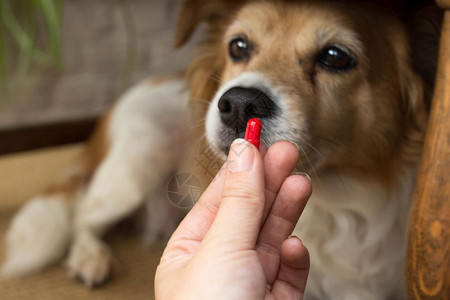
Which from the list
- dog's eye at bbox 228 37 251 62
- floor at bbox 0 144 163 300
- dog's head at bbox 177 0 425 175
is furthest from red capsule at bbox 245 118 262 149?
dog's eye at bbox 228 37 251 62

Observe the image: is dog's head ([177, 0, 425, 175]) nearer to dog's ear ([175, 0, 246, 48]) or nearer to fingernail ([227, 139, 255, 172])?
dog's ear ([175, 0, 246, 48])

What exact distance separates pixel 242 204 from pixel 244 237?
0.03m

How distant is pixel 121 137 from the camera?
1.41 metres

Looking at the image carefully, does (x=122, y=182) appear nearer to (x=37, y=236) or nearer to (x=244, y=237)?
(x=37, y=236)

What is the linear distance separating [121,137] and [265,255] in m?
0.91

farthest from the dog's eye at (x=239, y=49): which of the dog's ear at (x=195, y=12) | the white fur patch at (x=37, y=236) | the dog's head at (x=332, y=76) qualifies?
the white fur patch at (x=37, y=236)

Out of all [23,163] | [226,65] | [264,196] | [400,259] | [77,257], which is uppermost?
[264,196]

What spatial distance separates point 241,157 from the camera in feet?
1.66

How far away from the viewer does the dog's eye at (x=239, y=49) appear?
1.03 meters

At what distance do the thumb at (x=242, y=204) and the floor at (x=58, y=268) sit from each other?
0.38 metres

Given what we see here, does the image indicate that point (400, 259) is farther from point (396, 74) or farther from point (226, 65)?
point (226, 65)

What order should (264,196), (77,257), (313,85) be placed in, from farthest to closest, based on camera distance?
(77,257) < (313,85) < (264,196)

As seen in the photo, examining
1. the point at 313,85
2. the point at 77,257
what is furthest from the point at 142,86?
the point at 313,85

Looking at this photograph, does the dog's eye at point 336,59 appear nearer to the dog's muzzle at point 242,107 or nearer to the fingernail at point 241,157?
the dog's muzzle at point 242,107
